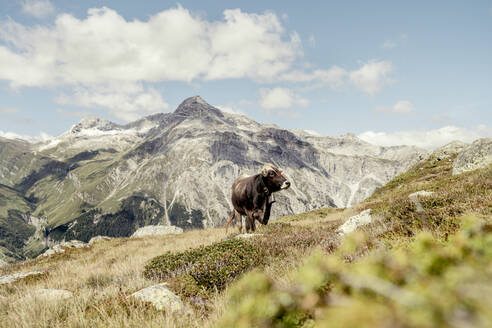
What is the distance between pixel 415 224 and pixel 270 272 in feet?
12.9

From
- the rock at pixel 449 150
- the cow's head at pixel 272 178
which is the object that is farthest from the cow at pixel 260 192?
the rock at pixel 449 150

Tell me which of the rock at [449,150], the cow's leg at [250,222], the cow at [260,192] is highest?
the rock at [449,150]

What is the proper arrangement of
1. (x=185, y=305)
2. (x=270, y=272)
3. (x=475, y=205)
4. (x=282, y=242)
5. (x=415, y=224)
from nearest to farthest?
(x=185, y=305) < (x=270, y=272) < (x=415, y=224) < (x=475, y=205) < (x=282, y=242)

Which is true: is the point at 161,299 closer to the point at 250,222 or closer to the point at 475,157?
the point at 250,222

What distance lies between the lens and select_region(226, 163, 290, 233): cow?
1468cm

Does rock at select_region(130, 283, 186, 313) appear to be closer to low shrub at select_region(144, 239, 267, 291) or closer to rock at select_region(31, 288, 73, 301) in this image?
low shrub at select_region(144, 239, 267, 291)

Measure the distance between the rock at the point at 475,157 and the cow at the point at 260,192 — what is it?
746 inches

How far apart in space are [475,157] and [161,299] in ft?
97.5

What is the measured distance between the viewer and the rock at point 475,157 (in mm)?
23361

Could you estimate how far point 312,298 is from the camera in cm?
135

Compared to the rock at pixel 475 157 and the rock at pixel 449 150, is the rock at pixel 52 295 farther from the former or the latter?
the rock at pixel 449 150

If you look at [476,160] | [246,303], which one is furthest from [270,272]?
[476,160]

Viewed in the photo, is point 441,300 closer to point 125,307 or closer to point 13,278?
point 125,307

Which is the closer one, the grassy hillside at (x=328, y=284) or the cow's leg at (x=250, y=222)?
the grassy hillside at (x=328, y=284)
